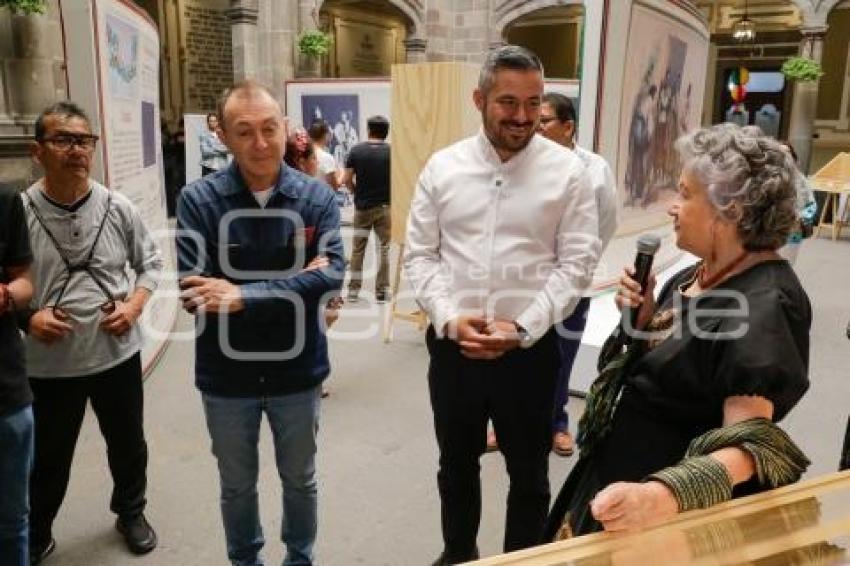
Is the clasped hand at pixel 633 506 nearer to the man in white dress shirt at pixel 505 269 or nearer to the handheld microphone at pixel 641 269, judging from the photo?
the handheld microphone at pixel 641 269

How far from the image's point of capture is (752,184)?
49.2 inches

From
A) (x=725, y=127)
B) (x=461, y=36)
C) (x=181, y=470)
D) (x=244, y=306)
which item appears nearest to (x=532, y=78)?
(x=725, y=127)

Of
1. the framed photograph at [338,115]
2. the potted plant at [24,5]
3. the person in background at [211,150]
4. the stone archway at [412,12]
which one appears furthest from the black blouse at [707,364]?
the stone archway at [412,12]

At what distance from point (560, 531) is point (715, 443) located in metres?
0.56

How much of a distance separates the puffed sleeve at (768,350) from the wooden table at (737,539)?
0.18 meters

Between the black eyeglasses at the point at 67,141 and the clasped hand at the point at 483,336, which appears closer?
the clasped hand at the point at 483,336

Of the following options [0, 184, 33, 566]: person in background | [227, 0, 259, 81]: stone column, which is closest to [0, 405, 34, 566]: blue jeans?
[0, 184, 33, 566]: person in background

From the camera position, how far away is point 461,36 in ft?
47.6

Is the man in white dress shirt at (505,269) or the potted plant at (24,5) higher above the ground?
the potted plant at (24,5)

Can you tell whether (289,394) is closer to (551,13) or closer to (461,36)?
(461,36)

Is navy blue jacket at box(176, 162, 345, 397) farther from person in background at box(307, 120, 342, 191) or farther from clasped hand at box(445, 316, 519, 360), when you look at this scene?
person in background at box(307, 120, 342, 191)

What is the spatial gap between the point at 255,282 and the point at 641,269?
105cm

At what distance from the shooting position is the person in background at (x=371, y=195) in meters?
5.80

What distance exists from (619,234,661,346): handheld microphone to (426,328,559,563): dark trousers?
0.51 m
